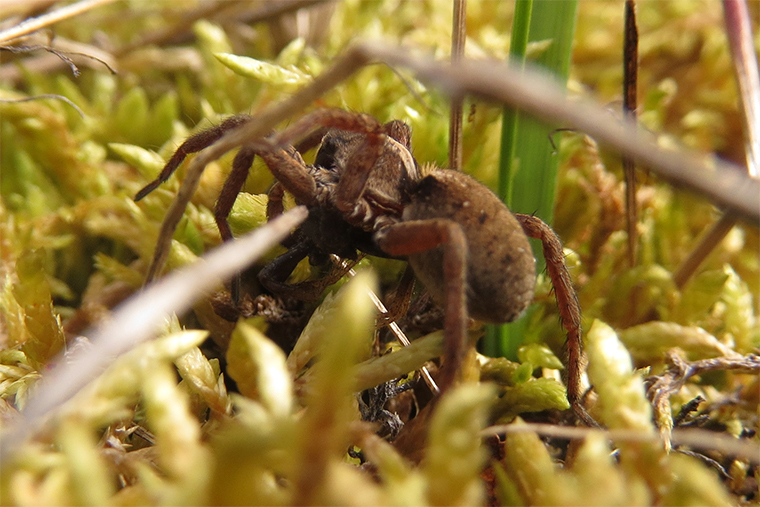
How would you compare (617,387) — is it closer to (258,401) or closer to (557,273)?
(557,273)

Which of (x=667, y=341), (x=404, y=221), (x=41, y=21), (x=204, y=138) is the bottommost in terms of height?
(x=667, y=341)

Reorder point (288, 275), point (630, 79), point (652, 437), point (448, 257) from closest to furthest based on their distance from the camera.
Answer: point (652, 437) → point (448, 257) → point (288, 275) → point (630, 79)

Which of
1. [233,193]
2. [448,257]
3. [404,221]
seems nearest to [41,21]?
[233,193]

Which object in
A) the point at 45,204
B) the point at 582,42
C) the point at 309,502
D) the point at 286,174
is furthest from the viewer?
the point at 582,42

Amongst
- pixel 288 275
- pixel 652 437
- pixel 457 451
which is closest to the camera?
pixel 457 451

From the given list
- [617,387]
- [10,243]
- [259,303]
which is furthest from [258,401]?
[10,243]

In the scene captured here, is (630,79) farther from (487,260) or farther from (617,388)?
(617,388)
